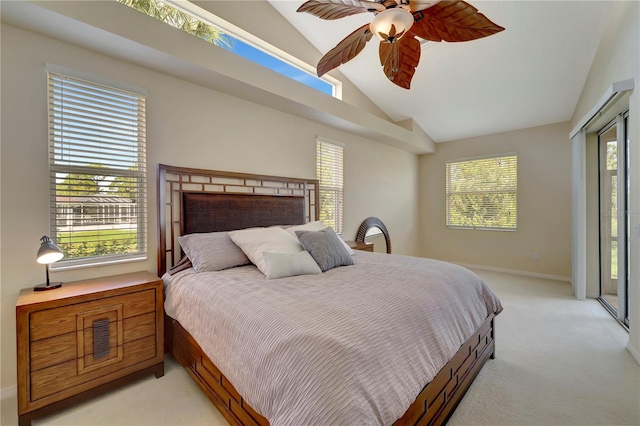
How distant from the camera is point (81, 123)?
2.14 metres

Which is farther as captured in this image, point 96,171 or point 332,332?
point 96,171

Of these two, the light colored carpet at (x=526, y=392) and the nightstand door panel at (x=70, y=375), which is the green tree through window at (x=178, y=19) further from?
the light colored carpet at (x=526, y=392)

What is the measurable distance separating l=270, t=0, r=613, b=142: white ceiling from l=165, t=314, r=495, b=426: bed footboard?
3.00 meters

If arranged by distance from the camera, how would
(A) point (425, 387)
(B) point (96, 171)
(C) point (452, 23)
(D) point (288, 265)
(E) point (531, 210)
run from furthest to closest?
1. (E) point (531, 210)
2. (B) point (96, 171)
3. (D) point (288, 265)
4. (C) point (452, 23)
5. (A) point (425, 387)

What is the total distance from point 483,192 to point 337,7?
485 centimetres

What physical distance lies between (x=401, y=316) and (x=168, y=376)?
6.02 feet

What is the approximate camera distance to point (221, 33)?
2.94 metres

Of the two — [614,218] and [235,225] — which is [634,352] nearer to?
[614,218]

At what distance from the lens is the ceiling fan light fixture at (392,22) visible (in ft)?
4.80

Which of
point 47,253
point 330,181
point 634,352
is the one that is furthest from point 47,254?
point 634,352

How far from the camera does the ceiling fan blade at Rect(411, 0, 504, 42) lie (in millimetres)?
1486

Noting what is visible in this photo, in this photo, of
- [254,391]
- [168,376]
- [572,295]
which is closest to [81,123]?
[168,376]

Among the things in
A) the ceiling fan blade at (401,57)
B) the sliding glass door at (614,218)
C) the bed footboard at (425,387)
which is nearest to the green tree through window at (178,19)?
the ceiling fan blade at (401,57)

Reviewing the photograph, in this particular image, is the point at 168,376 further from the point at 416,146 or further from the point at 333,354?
the point at 416,146
